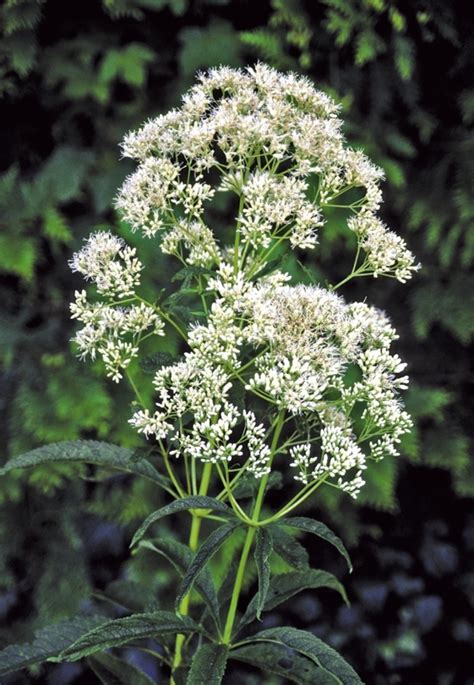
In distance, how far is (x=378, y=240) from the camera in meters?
1.24

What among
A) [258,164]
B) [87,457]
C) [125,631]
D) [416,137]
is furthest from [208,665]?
[416,137]

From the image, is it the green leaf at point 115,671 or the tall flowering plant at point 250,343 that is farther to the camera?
the green leaf at point 115,671

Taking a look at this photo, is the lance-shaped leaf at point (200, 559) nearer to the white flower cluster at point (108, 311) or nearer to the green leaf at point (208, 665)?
the green leaf at point (208, 665)

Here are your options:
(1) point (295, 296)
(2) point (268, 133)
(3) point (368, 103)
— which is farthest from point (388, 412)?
(3) point (368, 103)

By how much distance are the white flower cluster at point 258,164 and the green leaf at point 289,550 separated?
0.42 m

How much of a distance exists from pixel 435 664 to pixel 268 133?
2.09m

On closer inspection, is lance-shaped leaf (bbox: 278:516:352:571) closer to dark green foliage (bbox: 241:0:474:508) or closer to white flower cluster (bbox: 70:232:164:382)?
white flower cluster (bbox: 70:232:164:382)

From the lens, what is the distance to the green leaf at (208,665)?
111 cm

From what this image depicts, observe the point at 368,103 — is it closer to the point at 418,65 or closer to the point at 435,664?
the point at 418,65

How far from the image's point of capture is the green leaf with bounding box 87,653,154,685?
54.6 inches

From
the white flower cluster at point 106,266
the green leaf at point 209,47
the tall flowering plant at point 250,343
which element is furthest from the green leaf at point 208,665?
the green leaf at point 209,47

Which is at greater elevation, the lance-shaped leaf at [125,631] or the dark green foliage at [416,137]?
the dark green foliage at [416,137]

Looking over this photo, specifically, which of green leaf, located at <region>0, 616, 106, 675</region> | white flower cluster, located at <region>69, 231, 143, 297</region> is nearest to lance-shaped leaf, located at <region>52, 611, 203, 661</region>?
green leaf, located at <region>0, 616, 106, 675</region>

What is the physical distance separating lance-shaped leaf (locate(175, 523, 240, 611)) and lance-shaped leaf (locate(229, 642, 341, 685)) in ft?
0.82
